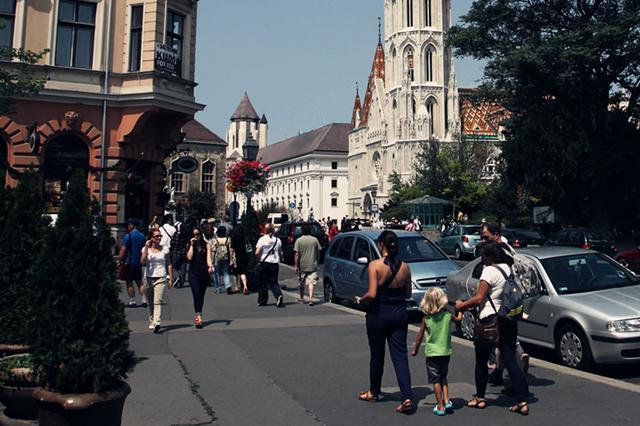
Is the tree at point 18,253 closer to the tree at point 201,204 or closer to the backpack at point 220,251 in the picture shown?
the backpack at point 220,251

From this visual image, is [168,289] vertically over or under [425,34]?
under

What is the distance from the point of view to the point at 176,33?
2212 cm

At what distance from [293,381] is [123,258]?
7.58 metres

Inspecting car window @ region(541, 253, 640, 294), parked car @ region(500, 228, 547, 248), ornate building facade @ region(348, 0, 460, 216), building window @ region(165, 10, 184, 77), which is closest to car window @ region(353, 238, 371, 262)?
car window @ region(541, 253, 640, 294)

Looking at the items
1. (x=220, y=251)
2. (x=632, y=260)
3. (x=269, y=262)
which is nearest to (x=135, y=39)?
(x=220, y=251)

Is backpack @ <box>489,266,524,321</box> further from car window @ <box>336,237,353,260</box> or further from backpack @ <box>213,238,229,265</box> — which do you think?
backpack @ <box>213,238,229,265</box>

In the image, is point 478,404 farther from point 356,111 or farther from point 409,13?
point 356,111

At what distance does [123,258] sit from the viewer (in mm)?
13672

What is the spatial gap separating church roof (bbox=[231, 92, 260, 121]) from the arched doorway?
122 metres

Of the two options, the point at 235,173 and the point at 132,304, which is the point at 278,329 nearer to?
the point at 132,304

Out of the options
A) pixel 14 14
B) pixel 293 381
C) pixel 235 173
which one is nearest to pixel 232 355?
pixel 293 381

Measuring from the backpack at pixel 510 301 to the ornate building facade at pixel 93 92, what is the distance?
16.2 meters

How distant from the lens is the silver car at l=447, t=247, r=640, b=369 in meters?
7.68

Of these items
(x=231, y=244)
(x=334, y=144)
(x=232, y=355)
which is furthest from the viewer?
(x=334, y=144)
